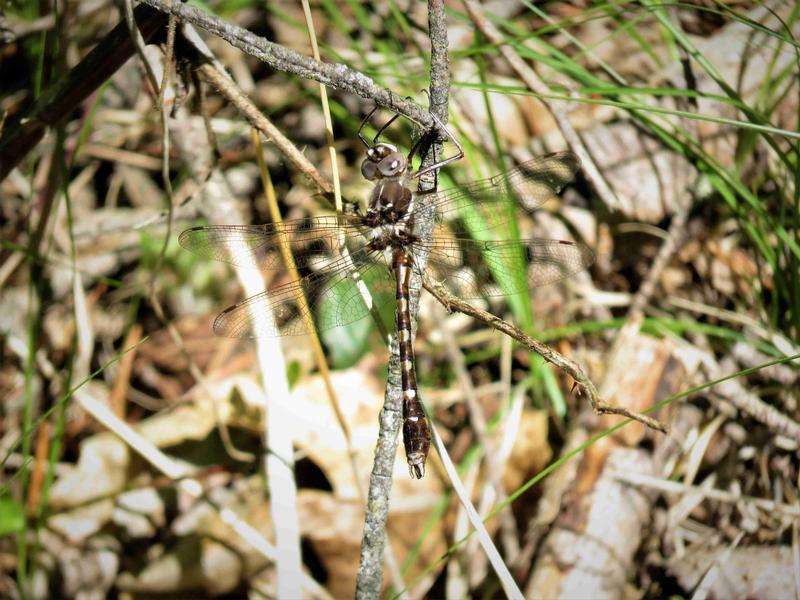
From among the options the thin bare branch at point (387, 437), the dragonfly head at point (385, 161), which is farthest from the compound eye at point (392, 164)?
the thin bare branch at point (387, 437)

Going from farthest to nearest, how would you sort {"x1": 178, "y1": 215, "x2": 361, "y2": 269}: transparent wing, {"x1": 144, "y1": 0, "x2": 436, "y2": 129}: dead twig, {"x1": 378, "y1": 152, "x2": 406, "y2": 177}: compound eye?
1. {"x1": 178, "y1": 215, "x2": 361, "y2": 269}: transparent wing
2. {"x1": 378, "y1": 152, "x2": 406, "y2": 177}: compound eye
3. {"x1": 144, "y1": 0, "x2": 436, "y2": 129}: dead twig

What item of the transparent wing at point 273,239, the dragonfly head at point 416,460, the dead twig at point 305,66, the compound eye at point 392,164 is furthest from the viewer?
the transparent wing at point 273,239

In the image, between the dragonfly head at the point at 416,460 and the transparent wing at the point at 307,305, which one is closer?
the dragonfly head at the point at 416,460

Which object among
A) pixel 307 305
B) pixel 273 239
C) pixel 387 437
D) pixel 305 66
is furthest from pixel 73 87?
pixel 387 437

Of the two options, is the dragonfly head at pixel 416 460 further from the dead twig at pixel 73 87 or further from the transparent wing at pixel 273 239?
the dead twig at pixel 73 87

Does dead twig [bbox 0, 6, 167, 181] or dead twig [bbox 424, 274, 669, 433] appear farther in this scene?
dead twig [bbox 0, 6, 167, 181]

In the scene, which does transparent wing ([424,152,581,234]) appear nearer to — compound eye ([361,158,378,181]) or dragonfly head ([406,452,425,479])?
compound eye ([361,158,378,181])

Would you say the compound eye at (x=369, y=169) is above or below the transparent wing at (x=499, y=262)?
above

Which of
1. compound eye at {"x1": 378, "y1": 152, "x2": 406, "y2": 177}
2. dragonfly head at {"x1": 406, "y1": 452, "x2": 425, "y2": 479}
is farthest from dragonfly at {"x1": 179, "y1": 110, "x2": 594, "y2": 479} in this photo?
dragonfly head at {"x1": 406, "y1": 452, "x2": 425, "y2": 479}

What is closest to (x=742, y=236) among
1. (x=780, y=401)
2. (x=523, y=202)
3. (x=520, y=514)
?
(x=780, y=401)
